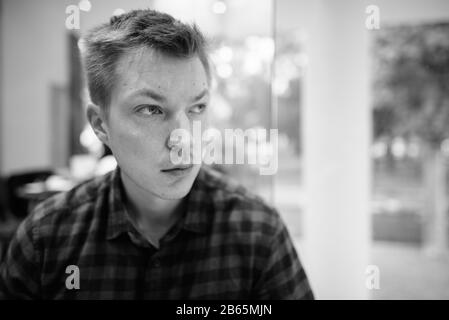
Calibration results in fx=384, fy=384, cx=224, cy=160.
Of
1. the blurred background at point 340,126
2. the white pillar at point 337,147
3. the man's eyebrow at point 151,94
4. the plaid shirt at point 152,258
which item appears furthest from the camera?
the white pillar at point 337,147

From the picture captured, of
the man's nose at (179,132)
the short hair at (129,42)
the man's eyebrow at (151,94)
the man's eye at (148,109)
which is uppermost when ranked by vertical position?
the short hair at (129,42)

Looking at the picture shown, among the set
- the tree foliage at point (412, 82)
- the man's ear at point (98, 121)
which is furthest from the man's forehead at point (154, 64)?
the tree foliage at point (412, 82)

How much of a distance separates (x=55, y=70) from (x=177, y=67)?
13.4ft

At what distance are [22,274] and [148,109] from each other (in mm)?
473

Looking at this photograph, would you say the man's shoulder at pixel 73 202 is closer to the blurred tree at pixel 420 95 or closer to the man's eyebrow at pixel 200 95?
the man's eyebrow at pixel 200 95

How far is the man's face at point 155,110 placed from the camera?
0.75m

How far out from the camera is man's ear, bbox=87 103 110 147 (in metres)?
0.82

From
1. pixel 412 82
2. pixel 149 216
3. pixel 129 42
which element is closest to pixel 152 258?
pixel 149 216

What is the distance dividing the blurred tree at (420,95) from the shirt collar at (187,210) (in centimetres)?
124

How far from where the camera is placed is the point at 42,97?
14.2 feet

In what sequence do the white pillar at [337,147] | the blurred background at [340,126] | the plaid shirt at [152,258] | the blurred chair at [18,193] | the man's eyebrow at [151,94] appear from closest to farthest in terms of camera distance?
the man's eyebrow at [151,94], the plaid shirt at [152,258], the blurred background at [340,126], the white pillar at [337,147], the blurred chair at [18,193]

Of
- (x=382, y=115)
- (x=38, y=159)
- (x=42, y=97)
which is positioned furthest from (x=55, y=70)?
(x=382, y=115)

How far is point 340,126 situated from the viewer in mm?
2170

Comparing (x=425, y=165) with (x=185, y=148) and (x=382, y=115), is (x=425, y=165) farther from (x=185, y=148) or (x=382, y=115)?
(x=185, y=148)
